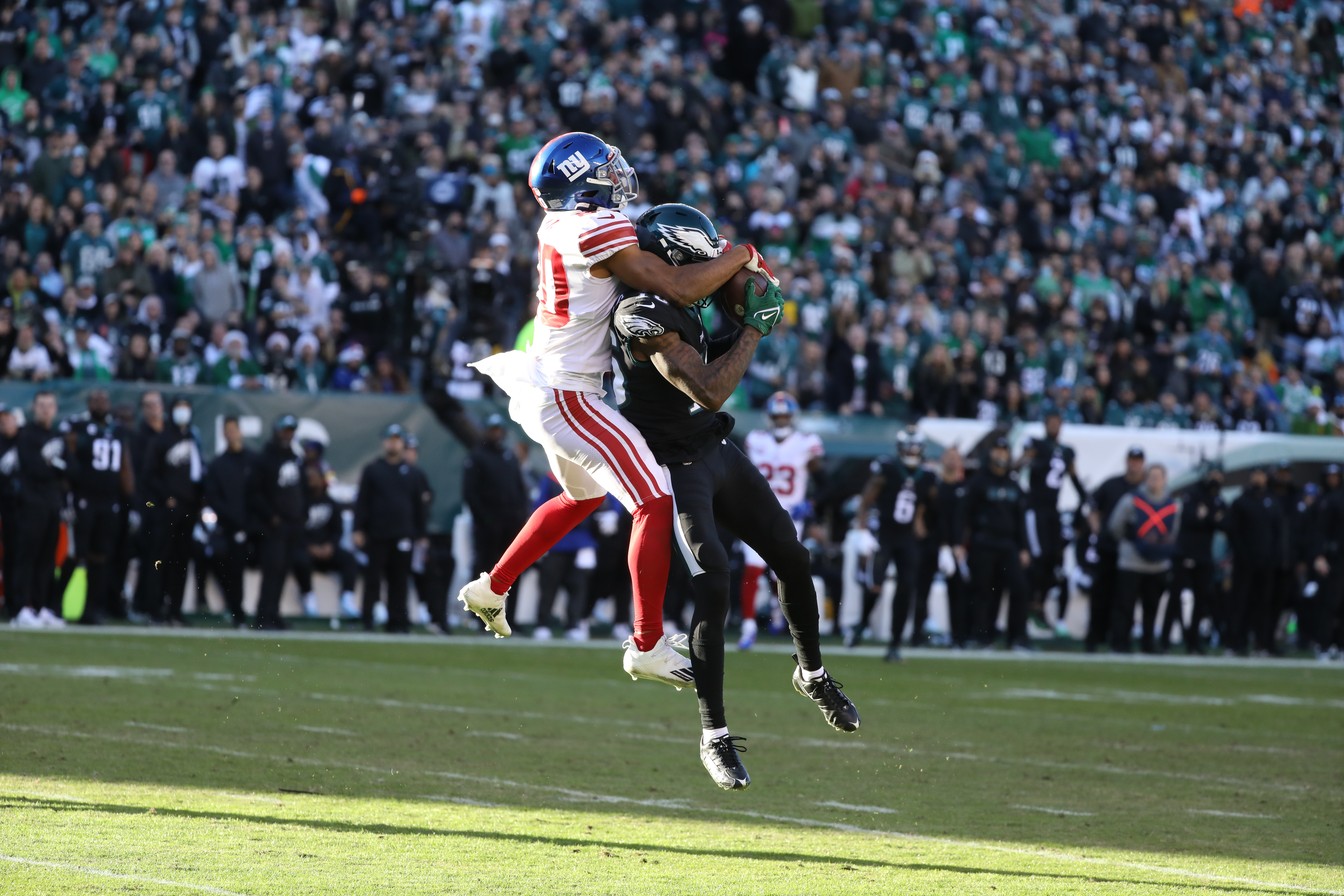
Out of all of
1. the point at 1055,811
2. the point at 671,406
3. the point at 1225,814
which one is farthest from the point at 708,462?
the point at 1225,814

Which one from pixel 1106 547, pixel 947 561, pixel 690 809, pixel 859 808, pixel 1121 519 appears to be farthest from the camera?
pixel 1106 547

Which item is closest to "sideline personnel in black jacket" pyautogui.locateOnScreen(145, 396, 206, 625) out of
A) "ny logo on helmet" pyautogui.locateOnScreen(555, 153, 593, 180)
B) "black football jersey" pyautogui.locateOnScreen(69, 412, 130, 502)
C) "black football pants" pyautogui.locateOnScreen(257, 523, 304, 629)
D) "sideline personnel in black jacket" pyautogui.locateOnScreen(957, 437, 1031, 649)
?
"black football jersey" pyautogui.locateOnScreen(69, 412, 130, 502)

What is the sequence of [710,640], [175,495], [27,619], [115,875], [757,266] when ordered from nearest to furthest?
1. [115,875]
2. [710,640]
3. [757,266]
4. [27,619]
5. [175,495]

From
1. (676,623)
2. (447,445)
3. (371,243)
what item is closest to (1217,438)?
(676,623)

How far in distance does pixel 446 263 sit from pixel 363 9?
491 centimetres

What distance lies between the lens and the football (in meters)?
5.93

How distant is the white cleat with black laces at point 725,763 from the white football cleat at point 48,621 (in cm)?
906

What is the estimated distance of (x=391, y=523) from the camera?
46.4ft

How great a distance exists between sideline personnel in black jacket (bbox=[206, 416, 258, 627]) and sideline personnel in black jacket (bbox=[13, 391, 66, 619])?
114 centimetres

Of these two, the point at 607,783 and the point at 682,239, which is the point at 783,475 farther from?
the point at 682,239

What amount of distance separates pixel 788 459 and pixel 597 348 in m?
8.02

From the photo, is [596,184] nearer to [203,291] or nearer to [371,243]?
[203,291]

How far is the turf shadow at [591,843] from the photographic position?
569cm

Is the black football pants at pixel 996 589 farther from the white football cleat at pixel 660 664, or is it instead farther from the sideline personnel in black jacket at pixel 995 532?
the white football cleat at pixel 660 664
